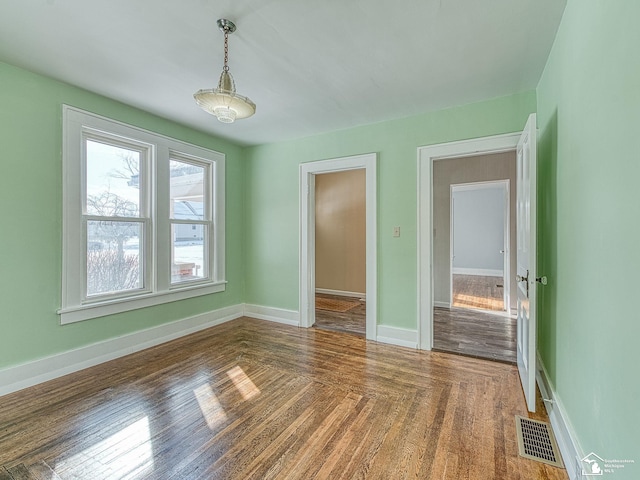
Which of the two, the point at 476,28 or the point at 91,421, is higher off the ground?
the point at 476,28

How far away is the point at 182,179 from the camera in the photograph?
3.93 metres

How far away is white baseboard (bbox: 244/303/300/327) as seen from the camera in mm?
4316

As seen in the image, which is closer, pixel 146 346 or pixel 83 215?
pixel 83 215

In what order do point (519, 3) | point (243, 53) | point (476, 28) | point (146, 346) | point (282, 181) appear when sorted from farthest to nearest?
point (282, 181), point (146, 346), point (243, 53), point (476, 28), point (519, 3)

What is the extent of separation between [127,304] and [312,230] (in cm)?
236

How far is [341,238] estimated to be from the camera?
626 centimetres

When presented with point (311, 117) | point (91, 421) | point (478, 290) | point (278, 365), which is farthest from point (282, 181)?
point (478, 290)

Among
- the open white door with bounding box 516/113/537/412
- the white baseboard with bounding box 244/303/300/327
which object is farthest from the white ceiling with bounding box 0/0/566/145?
the white baseboard with bounding box 244/303/300/327

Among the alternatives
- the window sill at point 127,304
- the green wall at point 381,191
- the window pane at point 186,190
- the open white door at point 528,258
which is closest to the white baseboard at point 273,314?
the green wall at point 381,191

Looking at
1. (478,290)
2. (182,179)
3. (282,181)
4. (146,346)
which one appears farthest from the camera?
(478,290)

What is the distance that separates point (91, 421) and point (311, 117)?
3.35 m

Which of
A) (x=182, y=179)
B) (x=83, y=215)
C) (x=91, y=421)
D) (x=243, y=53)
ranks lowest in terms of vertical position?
(x=91, y=421)

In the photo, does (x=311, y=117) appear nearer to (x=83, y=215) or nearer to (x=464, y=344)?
(x=83, y=215)

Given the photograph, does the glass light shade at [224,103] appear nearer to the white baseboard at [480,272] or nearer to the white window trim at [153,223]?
the white window trim at [153,223]
